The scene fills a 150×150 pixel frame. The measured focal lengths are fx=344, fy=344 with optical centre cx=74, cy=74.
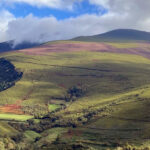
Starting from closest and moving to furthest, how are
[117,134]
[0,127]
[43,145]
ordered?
[43,145] → [117,134] → [0,127]

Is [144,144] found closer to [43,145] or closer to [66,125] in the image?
[43,145]

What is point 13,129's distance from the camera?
7662 inches

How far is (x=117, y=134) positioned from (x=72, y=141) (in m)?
23.8

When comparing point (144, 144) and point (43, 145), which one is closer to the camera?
point (144, 144)

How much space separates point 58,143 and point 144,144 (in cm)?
3995

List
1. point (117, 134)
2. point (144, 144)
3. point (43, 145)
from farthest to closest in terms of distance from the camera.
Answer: point (117, 134) < point (43, 145) < point (144, 144)

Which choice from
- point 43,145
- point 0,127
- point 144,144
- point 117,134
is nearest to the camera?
point 144,144

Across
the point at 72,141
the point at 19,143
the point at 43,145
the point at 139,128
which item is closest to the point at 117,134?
the point at 139,128

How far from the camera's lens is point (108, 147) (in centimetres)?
15300

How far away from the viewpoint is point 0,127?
190 meters

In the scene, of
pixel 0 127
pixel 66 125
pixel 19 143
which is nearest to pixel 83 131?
pixel 66 125

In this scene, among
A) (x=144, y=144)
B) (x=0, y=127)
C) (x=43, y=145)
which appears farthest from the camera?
(x=0, y=127)

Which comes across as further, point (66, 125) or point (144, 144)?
point (66, 125)

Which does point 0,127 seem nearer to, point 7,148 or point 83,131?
point 7,148
